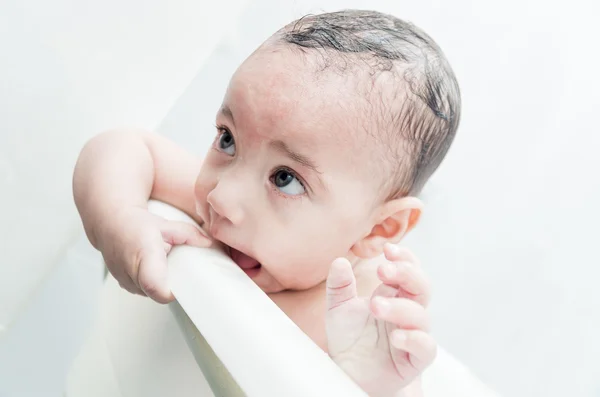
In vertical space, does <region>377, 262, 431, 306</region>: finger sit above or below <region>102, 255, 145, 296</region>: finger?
above

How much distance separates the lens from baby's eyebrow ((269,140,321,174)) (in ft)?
2.15

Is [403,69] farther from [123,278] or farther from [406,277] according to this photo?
[123,278]

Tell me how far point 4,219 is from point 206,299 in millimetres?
550

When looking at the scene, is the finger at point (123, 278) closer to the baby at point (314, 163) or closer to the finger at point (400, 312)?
the baby at point (314, 163)

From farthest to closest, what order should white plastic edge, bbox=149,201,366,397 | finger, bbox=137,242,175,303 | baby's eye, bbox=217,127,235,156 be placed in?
baby's eye, bbox=217,127,235,156, finger, bbox=137,242,175,303, white plastic edge, bbox=149,201,366,397

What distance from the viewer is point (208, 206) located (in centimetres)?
71

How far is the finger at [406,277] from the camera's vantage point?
550 mm

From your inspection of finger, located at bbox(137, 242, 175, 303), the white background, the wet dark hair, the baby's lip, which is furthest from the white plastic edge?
the white background

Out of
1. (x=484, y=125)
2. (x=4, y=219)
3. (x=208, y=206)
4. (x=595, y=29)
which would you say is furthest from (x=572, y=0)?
(x=4, y=219)

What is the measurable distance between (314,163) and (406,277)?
6.3 inches

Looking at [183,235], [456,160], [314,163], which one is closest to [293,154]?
[314,163]

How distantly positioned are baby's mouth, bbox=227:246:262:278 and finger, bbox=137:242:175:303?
0.39 ft

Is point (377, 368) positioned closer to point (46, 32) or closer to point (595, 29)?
point (46, 32)

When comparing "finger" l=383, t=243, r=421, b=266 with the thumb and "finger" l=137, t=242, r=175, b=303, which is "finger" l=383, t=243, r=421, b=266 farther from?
"finger" l=137, t=242, r=175, b=303
